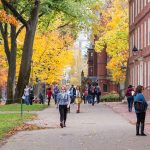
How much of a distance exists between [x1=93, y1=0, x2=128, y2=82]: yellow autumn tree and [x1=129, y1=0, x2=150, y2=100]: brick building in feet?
29.1

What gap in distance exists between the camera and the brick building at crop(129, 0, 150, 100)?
1645 inches

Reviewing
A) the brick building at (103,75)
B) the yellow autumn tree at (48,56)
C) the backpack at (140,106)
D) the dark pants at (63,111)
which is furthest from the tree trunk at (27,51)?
the brick building at (103,75)

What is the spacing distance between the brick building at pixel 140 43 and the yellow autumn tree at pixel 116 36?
29.1ft

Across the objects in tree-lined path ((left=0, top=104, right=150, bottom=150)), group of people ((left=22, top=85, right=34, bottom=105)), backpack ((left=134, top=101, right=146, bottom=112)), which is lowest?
tree-lined path ((left=0, top=104, right=150, bottom=150))

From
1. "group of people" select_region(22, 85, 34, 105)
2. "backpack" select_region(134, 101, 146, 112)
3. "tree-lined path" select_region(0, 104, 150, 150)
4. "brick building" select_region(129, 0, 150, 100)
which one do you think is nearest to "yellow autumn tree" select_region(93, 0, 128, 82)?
"brick building" select_region(129, 0, 150, 100)

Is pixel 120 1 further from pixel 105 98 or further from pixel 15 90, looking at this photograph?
pixel 15 90

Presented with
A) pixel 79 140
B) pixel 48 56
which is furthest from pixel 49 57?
pixel 79 140

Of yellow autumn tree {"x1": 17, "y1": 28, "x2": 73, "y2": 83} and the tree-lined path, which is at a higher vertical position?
yellow autumn tree {"x1": 17, "y1": 28, "x2": 73, "y2": 83}

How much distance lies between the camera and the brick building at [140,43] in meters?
41.8

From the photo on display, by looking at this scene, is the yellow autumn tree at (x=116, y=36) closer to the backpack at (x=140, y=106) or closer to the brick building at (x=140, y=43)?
the brick building at (x=140, y=43)

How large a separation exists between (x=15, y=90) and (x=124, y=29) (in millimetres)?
22335

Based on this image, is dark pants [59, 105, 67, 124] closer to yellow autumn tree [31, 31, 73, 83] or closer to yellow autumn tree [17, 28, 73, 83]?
yellow autumn tree [17, 28, 73, 83]

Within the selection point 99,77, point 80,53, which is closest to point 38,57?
point 99,77

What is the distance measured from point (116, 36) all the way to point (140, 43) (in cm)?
1663
